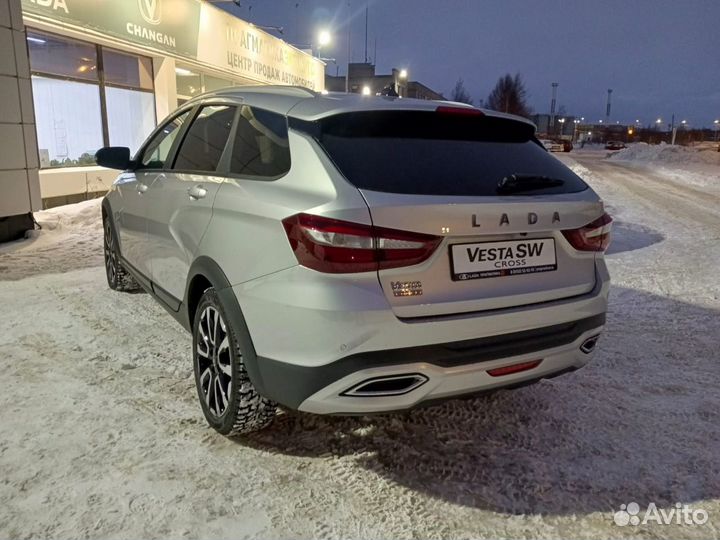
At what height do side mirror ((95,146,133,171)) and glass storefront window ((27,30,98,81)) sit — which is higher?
glass storefront window ((27,30,98,81))

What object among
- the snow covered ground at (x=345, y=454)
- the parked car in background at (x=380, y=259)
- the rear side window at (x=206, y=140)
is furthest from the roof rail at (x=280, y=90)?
the snow covered ground at (x=345, y=454)

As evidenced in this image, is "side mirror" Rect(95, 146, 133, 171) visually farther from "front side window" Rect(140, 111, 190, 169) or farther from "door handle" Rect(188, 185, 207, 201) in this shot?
"door handle" Rect(188, 185, 207, 201)

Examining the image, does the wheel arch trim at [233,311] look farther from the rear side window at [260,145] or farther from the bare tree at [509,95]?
the bare tree at [509,95]

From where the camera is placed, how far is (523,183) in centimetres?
260

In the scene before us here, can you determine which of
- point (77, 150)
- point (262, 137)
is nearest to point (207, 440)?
point (262, 137)

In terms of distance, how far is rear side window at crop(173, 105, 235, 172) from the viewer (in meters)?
3.25

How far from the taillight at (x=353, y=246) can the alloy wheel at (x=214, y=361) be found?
789mm

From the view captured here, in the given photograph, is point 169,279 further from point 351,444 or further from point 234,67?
point 234,67

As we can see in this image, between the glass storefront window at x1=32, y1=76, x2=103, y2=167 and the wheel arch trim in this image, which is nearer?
the wheel arch trim

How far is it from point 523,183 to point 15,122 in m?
7.70

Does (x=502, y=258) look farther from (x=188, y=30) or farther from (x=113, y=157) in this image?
(x=188, y=30)

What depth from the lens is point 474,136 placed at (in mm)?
2797

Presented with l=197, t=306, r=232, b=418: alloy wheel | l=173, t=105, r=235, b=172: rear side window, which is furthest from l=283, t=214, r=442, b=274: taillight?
l=173, t=105, r=235, b=172: rear side window

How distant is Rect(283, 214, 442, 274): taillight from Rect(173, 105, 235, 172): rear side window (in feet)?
3.97
